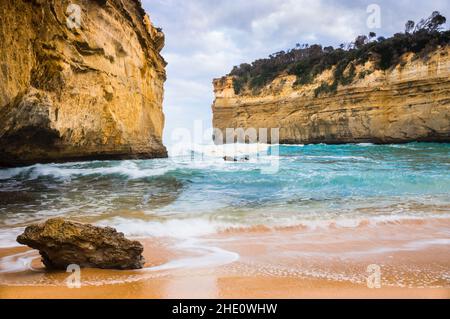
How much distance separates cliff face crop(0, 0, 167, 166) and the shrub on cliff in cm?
2112

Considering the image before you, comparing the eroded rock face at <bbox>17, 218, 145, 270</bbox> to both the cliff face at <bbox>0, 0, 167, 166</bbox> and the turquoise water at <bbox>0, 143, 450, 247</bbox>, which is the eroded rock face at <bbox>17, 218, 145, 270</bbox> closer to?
the turquoise water at <bbox>0, 143, 450, 247</bbox>

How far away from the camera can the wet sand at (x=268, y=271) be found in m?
2.24

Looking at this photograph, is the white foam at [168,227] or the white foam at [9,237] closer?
the white foam at [9,237]

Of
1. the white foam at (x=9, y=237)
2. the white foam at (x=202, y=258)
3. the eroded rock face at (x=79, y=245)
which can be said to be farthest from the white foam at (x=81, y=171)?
the eroded rock face at (x=79, y=245)

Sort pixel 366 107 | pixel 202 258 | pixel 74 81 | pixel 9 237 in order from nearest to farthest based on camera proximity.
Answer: pixel 202 258 → pixel 9 237 → pixel 74 81 → pixel 366 107

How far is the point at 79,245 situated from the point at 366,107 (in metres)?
30.1

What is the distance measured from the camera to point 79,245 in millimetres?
2695

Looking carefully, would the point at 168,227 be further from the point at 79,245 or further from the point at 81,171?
the point at 81,171

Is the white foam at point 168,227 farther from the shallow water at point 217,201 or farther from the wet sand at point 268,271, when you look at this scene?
Result: the wet sand at point 268,271

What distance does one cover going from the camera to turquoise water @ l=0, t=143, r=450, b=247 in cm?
485

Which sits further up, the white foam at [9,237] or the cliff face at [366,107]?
the cliff face at [366,107]

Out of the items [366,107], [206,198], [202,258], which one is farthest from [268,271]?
[366,107]

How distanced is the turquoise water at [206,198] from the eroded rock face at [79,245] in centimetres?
133
